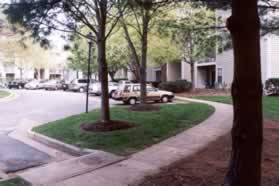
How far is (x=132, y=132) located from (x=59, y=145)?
2.21 meters

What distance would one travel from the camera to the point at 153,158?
714cm

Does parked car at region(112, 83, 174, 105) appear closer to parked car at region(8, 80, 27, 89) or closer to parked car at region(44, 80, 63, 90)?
parked car at region(44, 80, 63, 90)

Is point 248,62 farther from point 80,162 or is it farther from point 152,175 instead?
point 80,162

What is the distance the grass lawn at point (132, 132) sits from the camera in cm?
845

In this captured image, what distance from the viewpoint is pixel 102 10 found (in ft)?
33.6

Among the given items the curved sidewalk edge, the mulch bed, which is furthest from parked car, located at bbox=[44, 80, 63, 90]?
the mulch bed

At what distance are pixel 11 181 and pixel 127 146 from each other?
319 centimetres

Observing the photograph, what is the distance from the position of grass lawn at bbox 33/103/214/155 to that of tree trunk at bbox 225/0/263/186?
14.0 ft

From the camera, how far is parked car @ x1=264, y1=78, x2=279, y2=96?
2281 cm

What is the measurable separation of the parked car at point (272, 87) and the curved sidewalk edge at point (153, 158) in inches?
537

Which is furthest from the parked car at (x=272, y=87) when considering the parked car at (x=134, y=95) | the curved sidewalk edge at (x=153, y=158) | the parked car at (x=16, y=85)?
the parked car at (x=16, y=85)

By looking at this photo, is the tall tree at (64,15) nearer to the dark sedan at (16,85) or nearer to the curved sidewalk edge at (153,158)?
the curved sidewalk edge at (153,158)

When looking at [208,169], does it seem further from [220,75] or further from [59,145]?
[220,75]

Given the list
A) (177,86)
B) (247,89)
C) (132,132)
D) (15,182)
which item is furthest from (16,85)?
(247,89)
